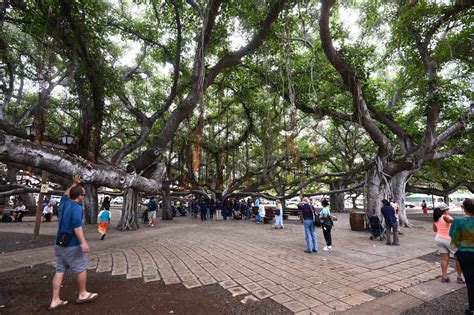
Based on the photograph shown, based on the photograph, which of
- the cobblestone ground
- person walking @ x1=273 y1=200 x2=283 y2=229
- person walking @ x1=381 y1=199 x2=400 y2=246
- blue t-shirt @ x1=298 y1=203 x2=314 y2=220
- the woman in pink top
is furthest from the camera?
person walking @ x1=273 y1=200 x2=283 y2=229

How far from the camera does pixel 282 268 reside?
4.70 metres

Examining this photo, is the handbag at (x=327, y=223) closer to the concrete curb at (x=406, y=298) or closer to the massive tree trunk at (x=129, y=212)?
the concrete curb at (x=406, y=298)

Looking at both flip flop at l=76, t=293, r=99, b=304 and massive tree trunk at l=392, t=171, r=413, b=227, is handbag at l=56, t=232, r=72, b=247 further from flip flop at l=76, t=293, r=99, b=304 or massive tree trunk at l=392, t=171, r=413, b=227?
massive tree trunk at l=392, t=171, r=413, b=227

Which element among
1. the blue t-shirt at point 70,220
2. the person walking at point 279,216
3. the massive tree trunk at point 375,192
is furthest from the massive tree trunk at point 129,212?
the massive tree trunk at point 375,192

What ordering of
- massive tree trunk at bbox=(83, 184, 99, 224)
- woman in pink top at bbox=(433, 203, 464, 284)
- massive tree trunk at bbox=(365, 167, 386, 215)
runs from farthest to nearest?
massive tree trunk at bbox=(83, 184, 99, 224)
massive tree trunk at bbox=(365, 167, 386, 215)
woman in pink top at bbox=(433, 203, 464, 284)

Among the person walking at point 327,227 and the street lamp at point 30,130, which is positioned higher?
the street lamp at point 30,130

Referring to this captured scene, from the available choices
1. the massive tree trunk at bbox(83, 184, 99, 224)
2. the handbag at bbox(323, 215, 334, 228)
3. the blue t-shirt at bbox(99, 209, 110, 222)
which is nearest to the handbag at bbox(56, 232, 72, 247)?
the blue t-shirt at bbox(99, 209, 110, 222)

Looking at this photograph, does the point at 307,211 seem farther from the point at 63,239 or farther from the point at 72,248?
the point at 63,239

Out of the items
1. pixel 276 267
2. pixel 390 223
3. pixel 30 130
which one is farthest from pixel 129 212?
pixel 390 223

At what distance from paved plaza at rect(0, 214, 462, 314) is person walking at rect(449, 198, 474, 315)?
98 centimetres

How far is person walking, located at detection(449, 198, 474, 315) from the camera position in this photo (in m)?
2.98

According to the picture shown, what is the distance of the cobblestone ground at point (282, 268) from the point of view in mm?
3533

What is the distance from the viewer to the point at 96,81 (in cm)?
670

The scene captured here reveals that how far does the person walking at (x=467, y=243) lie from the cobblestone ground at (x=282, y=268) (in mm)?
993
